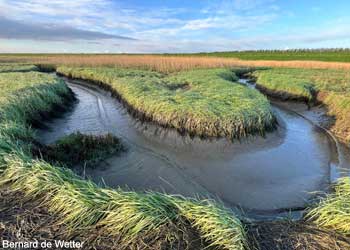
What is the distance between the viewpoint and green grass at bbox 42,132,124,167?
770 centimetres

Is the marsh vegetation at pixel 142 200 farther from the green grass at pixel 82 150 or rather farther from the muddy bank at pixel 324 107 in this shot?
the muddy bank at pixel 324 107

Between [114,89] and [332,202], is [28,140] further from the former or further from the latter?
[114,89]

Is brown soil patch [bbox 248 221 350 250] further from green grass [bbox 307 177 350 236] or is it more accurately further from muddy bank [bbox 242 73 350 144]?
muddy bank [bbox 242 73 350 144]

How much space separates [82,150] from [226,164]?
377cm

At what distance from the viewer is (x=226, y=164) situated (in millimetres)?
8141

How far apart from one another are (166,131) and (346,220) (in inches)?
273

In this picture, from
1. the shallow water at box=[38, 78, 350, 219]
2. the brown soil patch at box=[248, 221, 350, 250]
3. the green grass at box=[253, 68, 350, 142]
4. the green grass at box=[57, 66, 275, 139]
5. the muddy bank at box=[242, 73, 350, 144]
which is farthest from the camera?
the green grass at box=[253, 68, 350, 142]

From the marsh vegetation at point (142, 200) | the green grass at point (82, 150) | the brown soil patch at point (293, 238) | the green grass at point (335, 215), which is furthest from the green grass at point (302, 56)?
the brown soil patch at point (293, 238)

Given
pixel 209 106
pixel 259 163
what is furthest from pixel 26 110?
pixel 259 163

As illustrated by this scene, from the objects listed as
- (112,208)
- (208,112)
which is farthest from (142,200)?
(208,112)

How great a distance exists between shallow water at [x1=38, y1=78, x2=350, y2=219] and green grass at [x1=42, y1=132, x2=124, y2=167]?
0.33m

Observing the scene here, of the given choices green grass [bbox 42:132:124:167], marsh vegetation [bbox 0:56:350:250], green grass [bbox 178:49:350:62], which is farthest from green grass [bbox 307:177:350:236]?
green grass [bbox 178:49:350:62]

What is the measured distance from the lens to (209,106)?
1094cm

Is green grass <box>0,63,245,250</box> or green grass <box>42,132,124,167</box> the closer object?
green grass <box>0,63,245,250</box>
